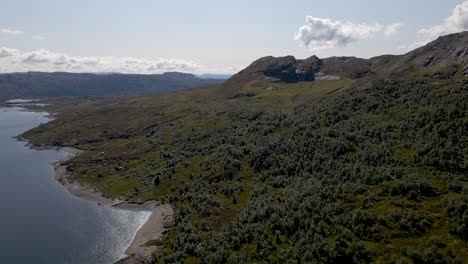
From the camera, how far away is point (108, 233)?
106 m

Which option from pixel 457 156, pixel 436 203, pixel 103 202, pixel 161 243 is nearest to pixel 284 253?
pixel 161 243

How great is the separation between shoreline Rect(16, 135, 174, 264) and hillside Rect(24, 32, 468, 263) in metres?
4.21

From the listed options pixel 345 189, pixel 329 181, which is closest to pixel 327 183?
pixel 329 181

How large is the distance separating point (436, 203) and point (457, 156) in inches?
1184

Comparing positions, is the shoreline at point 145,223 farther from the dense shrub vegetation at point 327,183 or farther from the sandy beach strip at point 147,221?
the dense shrub vegetation at point 327,183

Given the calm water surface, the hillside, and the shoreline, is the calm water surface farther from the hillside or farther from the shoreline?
the hillside

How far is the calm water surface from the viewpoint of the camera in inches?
3656

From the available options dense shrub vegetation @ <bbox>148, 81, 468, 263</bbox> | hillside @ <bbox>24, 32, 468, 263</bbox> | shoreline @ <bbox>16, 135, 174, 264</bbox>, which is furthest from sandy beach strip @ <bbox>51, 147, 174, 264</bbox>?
dense shrub vegetation @ <bbox>148, 81, 468, 263</bbox>

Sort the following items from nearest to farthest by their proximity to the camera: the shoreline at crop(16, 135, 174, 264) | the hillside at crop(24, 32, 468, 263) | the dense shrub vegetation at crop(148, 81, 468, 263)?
the dense shrub vegetation at crop(148, 81, 468, 263) < the hillside at crop(24, 32, 468, 263) < the shoreline at crop(16, 135, 174, 264)

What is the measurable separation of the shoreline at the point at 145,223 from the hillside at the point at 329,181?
421 cm

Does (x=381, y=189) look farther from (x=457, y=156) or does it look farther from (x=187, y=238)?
(x=187, y=238)

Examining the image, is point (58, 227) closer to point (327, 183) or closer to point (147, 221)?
point (147, 221)

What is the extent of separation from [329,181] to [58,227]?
108 meters

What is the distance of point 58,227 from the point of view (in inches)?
4341
